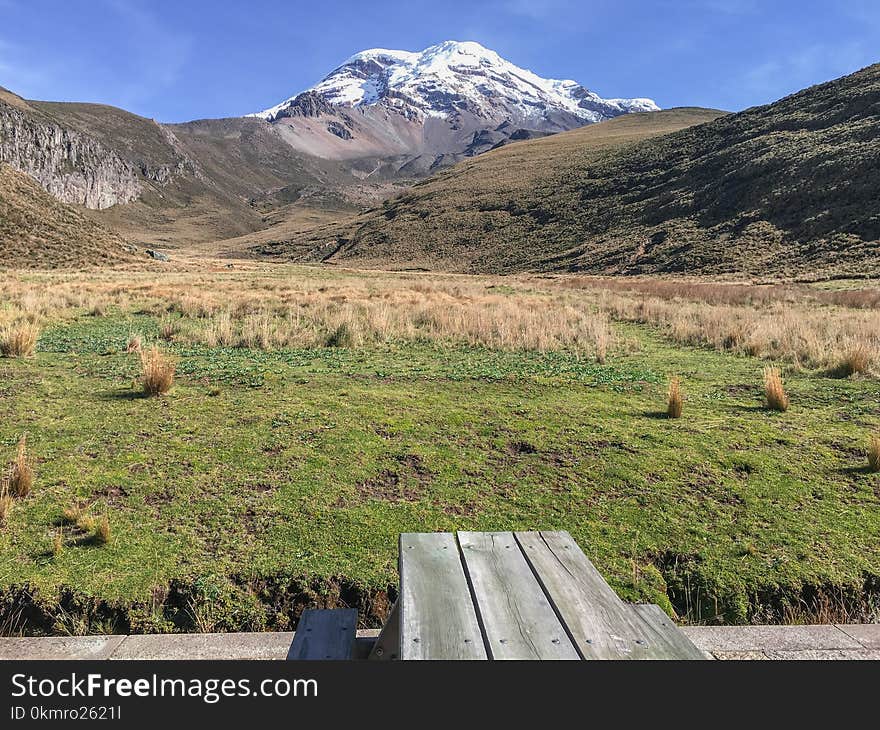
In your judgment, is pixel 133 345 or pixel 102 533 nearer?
pixel 102 533

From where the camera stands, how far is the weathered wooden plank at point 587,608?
1801 mm

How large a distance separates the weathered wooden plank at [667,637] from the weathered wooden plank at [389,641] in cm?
96

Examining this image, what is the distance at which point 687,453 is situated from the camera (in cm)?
596

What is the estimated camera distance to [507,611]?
6.68ft

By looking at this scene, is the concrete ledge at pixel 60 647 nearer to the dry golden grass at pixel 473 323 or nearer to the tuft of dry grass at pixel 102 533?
the tuft of dry grass at pixel 102 533

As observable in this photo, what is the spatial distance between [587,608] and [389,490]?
10.5 feet

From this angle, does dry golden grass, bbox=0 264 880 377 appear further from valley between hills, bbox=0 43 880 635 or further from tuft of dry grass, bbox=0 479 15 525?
tuft of dry grass, bbox=0 479 15 525

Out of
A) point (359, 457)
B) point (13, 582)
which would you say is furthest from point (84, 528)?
point (359, 457)

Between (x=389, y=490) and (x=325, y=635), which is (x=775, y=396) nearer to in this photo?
(x=389, y=490)

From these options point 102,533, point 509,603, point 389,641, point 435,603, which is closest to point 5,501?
point 102,533

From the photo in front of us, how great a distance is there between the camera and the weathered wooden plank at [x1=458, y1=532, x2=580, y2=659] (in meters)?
1.80

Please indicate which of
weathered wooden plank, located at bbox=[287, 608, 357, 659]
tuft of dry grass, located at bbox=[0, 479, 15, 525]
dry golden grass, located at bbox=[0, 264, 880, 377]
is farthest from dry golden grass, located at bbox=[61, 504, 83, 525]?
dry golden grass, located at bbox=[0, 264, 880, 377]

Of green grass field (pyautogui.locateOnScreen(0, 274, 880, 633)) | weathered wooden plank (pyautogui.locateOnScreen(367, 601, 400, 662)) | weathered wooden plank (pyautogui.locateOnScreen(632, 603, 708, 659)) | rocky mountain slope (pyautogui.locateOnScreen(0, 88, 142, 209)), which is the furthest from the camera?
rocky mountain slope (pyautogui.locateOnScreen(0, 88, 142, 209))
